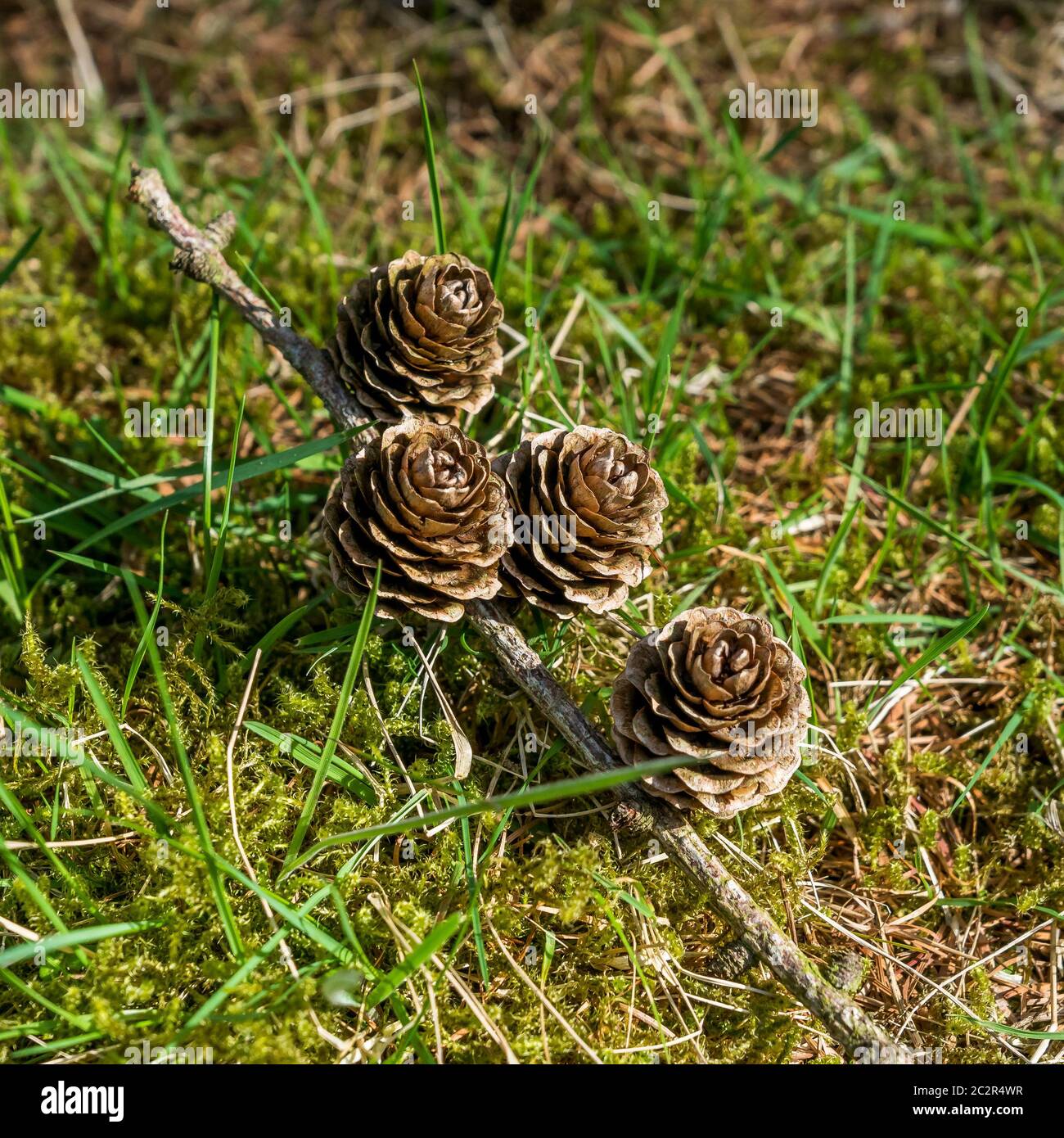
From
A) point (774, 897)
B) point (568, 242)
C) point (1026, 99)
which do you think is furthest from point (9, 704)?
point (1026, 99)

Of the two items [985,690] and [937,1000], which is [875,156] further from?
[937,1000]

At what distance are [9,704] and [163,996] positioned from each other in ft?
2.64

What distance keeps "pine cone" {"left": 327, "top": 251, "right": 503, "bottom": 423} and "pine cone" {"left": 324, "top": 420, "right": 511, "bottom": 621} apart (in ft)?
0.75

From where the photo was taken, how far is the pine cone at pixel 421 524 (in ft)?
6.79

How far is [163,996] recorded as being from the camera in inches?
79.2

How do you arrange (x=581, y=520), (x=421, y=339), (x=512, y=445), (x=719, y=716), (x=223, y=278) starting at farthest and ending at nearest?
(x=512, y=445)
(x=223, y=278)
(x=421, y=339)
(x=581, y=520)
(x=719, y=716)

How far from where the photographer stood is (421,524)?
206cm

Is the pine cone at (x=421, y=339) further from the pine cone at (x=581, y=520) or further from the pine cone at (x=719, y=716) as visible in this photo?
the pine cone at (x=719, y=716)

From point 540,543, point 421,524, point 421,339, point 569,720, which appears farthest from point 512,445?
point 569,720

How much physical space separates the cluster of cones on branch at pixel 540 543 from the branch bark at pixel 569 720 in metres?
0.11

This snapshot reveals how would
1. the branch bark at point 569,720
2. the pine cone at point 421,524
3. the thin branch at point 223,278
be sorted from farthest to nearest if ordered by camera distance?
the thin branch at point 223,278 < the pine cone at point 421,524 < the branch bark at point 569,720

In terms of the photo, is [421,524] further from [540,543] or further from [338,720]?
[338,720]

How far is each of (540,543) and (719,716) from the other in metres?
0.55

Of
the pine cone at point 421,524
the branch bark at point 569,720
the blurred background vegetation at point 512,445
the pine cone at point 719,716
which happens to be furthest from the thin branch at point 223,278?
the pine cone at point 719,716
